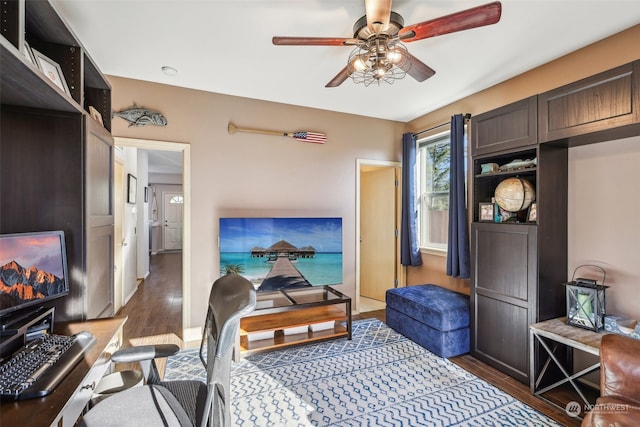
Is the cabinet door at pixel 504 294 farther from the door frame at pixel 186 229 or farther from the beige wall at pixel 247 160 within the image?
the door frame at pixel 186 229

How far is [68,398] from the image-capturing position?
1.03 metres

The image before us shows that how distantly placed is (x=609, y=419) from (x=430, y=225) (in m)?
2.76

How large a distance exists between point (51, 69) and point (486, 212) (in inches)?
130

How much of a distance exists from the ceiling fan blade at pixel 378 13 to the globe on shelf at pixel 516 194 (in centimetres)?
172

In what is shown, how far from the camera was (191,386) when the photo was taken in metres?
1.44

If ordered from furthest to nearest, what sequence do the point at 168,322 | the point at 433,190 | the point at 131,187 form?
the point at 131,187 → the point at 433,190 → the point at 168,322

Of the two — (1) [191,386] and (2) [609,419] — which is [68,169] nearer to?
(1) [191,386]

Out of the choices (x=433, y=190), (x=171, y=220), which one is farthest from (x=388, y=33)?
(x=171, y=220)

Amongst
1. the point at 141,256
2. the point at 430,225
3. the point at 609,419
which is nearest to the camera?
the point at 609,419

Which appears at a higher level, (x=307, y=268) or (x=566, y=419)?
(x=307, y=268)

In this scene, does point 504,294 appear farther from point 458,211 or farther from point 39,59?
point 39,59

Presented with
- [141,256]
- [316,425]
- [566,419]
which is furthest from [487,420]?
[141,256]

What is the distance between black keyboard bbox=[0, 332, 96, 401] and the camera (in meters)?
1.02

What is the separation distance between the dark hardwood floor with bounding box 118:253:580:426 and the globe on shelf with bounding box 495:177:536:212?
141 centimetres
